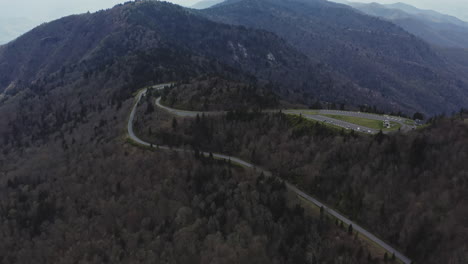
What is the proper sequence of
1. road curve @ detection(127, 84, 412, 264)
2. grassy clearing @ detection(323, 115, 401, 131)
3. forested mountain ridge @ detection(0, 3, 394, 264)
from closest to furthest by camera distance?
road curve @ detection(127, 84, 412, 264)
forested mountain ridge @ detection(0, 3, 394, 264)
grassy clearing @ detection(323, 115, 401, 131)

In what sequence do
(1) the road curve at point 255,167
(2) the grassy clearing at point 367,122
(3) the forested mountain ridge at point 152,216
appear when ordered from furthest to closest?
(2) the grassy clearing at point 367,122 → (3) the forested mountain ridge at point 152,216 → (1) the road curve at point 255,167

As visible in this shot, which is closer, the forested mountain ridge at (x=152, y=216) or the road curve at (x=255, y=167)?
the road curve at (x=255, y=167)

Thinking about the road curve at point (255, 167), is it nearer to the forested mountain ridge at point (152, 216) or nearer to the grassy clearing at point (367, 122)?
the forested mountain ridge at point (152, 216)

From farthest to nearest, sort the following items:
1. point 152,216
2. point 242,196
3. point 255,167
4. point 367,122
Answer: point 255,167
point 367,122
point 152,216
point 242,196

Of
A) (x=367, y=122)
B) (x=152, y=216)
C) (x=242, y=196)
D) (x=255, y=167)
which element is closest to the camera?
(x=242, y=196)

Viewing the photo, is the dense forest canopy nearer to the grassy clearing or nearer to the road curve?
the road curve

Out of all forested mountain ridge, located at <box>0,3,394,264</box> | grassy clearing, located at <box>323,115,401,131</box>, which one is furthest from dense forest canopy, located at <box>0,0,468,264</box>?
grassy clearing, located at <box>323,115,401,131</box>

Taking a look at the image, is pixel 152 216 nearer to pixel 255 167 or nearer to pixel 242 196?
pixel 242 196

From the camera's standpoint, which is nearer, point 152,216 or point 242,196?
point 242,196

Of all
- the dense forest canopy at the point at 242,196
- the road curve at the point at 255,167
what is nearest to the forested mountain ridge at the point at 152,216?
the dense forest canopy at the point at 242,196

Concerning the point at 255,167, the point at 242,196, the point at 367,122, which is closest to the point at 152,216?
the point at 242,196

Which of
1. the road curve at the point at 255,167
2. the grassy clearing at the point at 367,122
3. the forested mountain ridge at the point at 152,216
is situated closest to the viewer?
the road curve at the point at 255,167
